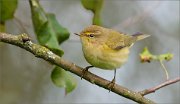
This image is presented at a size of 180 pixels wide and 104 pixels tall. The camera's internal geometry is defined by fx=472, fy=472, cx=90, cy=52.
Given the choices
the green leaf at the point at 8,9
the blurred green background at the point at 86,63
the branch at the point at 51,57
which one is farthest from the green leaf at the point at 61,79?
the blurred green background at the point at 86,63

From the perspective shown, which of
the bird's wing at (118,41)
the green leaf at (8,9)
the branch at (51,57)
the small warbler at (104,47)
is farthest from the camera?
the green leaf at (8,9)

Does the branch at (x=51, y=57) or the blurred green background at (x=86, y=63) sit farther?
the blurred green background at (x=86, y=63)

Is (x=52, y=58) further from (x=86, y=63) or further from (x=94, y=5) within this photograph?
(x=86, y=63)

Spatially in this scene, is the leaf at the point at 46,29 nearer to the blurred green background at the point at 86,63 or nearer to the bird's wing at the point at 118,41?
the bird's wing at the point at 118,41

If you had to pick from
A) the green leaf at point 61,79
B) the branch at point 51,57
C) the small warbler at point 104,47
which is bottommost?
the branch at point 51,57

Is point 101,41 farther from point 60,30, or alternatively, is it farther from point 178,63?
point 178,63

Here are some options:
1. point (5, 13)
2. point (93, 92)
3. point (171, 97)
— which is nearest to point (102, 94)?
point (93, 92)

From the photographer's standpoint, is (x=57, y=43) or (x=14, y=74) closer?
(x=57, y=43)

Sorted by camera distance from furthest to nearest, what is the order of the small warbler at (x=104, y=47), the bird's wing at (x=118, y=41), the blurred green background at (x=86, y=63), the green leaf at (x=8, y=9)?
the blurred green background at (x=86, y=63) → the green leaf at (x=8, y=9) → the bird's wing at (x=118, y=41) → the small warbler at (x=104, y=47)
